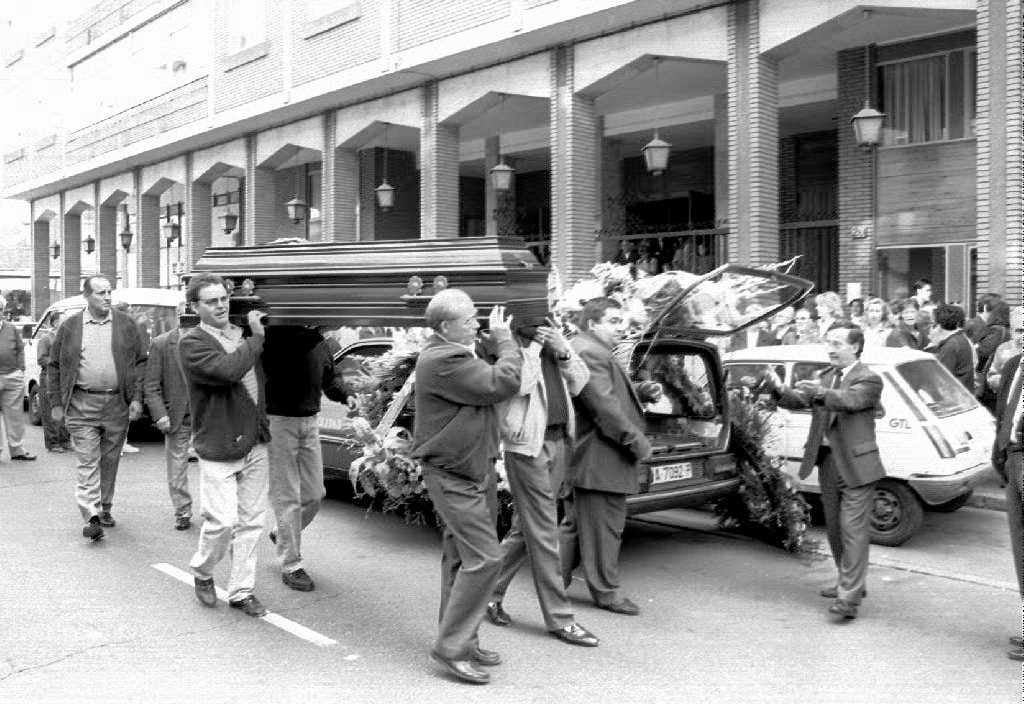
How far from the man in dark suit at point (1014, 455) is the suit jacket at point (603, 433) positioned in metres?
1.94

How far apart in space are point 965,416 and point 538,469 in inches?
179

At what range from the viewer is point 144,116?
28391 millimetres

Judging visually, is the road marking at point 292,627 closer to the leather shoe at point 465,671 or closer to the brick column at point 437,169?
the leather shoe at point 465,671

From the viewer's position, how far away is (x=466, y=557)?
15.9 ft

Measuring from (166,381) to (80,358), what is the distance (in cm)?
77

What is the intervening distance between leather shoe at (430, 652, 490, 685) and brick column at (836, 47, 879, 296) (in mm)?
12797

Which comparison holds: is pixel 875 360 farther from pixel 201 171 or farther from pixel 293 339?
pixel 201 171

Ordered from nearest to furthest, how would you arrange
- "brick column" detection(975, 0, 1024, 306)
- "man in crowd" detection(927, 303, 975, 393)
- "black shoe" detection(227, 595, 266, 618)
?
1. "black shoe" detection(227, 595, 266, 618)
2. "man in crowd" detection(927, 303, 975, 393)
3. "brick column" detection(975, 0, 1024, 306)

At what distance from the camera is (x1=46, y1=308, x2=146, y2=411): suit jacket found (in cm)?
791

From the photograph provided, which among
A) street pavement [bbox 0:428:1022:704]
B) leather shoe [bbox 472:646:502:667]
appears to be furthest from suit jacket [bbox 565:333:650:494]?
leather shoe [bbox 472:646:502:667]

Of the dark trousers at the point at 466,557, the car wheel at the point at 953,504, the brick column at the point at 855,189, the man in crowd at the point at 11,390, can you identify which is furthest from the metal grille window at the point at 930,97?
the dark trousers at the point at 466,557

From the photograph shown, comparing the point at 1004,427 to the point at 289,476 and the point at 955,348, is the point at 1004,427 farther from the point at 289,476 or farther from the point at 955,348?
the point at 955,348

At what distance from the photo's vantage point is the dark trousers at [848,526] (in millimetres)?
5828

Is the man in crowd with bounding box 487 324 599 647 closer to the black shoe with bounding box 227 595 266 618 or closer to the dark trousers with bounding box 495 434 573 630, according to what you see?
the dark trousers with bounding box 495 434 573 630
